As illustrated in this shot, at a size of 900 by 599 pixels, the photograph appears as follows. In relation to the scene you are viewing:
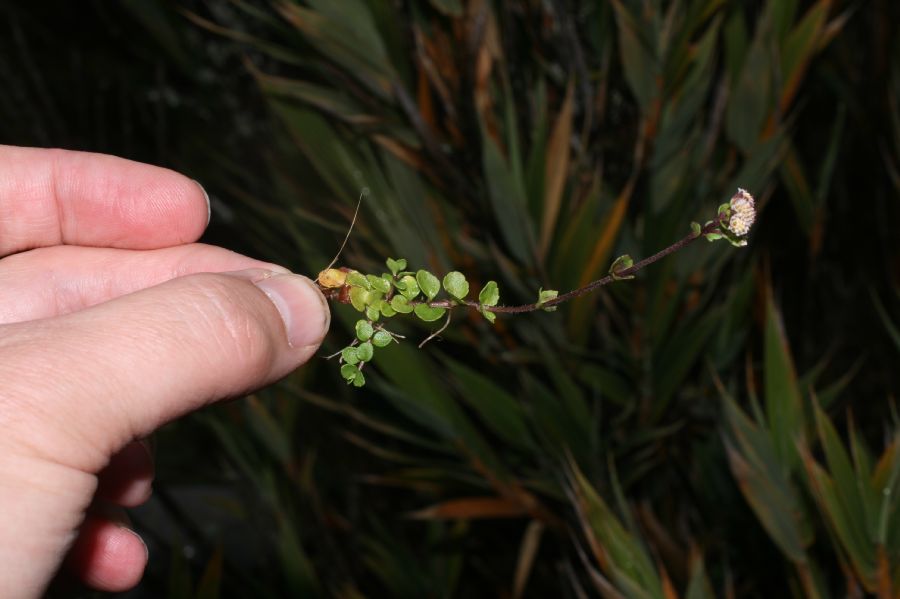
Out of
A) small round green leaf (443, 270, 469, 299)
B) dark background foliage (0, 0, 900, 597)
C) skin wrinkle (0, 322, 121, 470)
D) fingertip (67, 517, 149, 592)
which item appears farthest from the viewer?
dark background foliage (0, 0, 900, 597)

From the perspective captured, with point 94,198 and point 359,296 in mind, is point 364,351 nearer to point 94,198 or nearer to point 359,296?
point 359,296

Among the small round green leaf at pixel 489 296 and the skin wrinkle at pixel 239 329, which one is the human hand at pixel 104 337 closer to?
the skin wrinkle at pixel 239 329

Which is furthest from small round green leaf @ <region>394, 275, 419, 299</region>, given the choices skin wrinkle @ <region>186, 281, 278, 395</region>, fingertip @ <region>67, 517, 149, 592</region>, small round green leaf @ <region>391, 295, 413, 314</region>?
fingertip @ <region>67, 517, 149, 592</region>

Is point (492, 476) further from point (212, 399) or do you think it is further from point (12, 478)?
point (12, 478)

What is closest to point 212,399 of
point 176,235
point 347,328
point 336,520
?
point 176,235

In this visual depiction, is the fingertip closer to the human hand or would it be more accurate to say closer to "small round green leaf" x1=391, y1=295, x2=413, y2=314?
the human hand

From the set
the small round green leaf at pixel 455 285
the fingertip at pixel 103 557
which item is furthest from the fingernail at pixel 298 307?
the fingertip at pixel 103 557

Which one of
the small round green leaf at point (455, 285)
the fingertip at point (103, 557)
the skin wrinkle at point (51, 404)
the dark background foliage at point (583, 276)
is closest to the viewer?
the skin wrinkle at point (51, 404)
